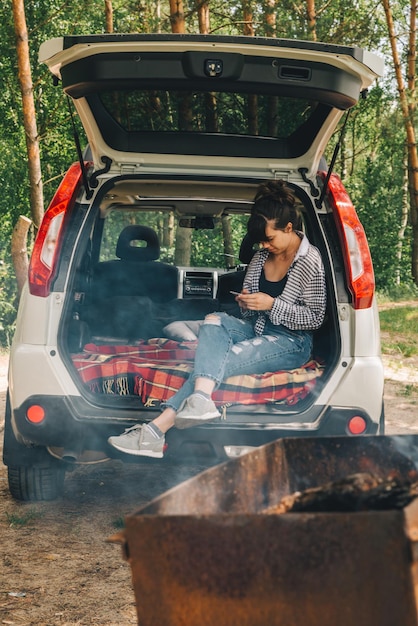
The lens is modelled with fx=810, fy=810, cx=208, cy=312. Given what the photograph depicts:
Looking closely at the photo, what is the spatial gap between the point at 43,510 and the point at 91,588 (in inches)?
41.4

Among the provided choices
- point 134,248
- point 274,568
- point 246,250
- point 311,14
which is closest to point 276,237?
point 246,250

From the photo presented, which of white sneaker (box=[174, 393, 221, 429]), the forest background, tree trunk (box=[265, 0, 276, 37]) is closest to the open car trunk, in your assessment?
white sneaker (box=[174, 393, 221, 429])

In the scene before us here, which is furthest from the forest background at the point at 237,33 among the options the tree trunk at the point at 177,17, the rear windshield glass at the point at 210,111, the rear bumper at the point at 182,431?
the rear bumper at the point at 182,431

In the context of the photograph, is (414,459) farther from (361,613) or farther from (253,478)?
(361,613)

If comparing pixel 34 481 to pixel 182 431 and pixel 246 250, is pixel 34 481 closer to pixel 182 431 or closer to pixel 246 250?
pixel 182 431

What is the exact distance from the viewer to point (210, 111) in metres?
6.55

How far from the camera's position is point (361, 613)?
1.84 m

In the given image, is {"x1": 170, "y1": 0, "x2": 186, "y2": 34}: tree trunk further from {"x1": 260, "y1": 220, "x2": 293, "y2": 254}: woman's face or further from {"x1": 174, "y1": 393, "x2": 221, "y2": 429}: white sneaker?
{"x1": 174, "y1": 393, "x2": 221, "y2": 429}: white sneaker

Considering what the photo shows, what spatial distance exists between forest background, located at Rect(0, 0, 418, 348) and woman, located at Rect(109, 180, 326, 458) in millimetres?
7359

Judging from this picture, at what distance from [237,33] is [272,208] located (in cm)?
2226

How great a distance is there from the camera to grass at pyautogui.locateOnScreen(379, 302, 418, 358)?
1106 centimetres

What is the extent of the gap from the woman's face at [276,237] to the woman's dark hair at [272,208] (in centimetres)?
2

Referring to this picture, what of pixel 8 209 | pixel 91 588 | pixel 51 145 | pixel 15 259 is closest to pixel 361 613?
pixel 91 588

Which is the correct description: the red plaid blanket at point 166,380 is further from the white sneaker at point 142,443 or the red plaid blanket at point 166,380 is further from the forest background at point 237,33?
the forest background at point 237,33
